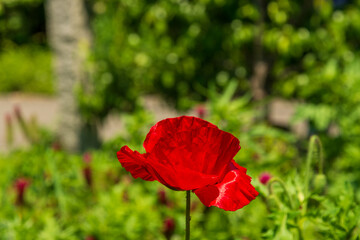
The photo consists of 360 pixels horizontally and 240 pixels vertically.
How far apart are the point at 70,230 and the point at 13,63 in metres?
9.29

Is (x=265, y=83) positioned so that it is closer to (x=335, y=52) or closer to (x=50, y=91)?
(x=335, y=52)

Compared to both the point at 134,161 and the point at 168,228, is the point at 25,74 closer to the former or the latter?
the point at 168,228

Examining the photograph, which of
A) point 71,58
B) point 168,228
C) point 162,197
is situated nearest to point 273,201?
point 168,228

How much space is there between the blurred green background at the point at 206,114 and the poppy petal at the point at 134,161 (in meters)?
0.42

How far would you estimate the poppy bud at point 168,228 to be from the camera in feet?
5.69

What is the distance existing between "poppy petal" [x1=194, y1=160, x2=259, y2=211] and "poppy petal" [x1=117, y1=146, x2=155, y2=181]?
0.11 m

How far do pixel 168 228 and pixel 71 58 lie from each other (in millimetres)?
2609

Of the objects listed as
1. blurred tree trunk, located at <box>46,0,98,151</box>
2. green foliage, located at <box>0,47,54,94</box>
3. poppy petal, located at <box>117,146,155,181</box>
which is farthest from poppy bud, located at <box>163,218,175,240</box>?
green foliage, located at <box>0,47,54,94</box>

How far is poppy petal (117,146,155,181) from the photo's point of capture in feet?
2.79

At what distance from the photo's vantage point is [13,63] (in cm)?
1030

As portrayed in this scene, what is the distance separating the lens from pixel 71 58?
13.2 feet

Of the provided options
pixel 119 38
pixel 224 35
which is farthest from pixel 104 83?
pixel 224 35

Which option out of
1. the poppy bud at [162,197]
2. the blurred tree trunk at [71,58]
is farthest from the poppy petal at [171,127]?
the blurred tree trunk at [71,58]

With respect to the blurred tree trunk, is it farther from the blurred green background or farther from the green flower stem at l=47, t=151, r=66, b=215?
the green flower stem at l=47, t=151, r=66, b=215
